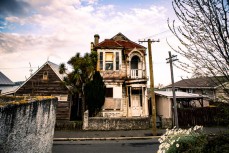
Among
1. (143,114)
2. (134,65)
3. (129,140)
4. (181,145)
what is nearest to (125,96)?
(143,114)

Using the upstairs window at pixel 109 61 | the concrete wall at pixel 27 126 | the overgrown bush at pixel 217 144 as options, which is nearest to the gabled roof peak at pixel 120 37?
the upstairs window at pixel 109 61

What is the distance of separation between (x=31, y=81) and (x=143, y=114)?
14.6 m

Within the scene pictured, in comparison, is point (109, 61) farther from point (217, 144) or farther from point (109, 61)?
point (217, 144)

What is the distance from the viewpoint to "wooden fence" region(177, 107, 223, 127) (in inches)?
763

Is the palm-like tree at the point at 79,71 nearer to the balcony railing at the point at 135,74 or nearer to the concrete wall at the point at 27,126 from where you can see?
the balcony railing at the point at 135,74

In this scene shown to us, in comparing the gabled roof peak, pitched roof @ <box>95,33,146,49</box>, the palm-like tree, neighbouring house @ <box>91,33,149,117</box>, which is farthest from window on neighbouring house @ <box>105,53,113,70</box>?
the gabled roof peak

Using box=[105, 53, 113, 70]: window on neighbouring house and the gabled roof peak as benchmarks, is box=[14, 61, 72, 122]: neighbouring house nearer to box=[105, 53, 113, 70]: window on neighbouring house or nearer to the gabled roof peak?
box=[105, 53, 113, 70]: window on neighbouring house

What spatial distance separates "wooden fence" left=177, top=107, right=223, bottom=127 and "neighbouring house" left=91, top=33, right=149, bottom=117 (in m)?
4.11

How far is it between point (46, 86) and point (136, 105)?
38.2ft

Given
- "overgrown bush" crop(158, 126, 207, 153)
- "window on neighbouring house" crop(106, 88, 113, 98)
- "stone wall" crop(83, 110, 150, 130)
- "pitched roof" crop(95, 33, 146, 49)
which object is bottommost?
"stone wall" crop(83, 110, 150, 130)

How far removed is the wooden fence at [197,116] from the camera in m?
19.4

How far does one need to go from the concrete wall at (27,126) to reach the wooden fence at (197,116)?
50.8 ft

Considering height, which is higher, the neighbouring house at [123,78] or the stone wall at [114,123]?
the neighbouring house at [123,78]

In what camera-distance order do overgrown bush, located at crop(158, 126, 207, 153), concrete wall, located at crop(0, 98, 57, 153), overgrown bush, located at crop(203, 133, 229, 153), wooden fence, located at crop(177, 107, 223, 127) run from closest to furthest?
concrete wall, located at crop(0, 98, 57, 153), overgrown bush, located at crop(203, 133, 229, 153), overgrown bush, located at crop(158, 126, 207, 153), wooden fence, located at crop(177, 107, 223, 127)
